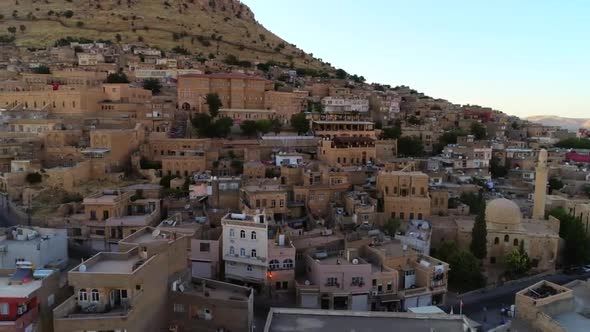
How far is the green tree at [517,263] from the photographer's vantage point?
23531 millimetres

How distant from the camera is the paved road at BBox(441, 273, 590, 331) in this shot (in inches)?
768

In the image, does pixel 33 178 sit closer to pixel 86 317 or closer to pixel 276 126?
pixel 86 317

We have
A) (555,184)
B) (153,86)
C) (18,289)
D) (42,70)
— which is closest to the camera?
(18,289)

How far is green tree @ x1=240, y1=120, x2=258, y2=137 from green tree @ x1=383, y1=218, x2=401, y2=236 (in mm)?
16017

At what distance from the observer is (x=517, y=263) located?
77.2ft

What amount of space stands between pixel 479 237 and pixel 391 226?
13.2 feet

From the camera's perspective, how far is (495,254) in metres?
25.0

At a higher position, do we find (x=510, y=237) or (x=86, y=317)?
(x=86, y=317)

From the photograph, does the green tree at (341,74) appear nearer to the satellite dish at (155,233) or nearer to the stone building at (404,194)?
the stone building at (404,194)

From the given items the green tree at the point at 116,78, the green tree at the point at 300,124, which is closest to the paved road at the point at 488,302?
the green tree at the point at 300,124

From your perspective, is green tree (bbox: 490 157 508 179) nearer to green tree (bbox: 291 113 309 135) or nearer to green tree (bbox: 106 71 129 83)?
green tree (bbox: 291 113 309 135)

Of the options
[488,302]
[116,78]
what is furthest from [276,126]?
[488,302]

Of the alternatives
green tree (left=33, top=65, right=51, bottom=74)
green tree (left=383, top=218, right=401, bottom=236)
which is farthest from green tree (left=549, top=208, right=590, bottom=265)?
green tree (left=33, top=65, right=51, bottom=74)

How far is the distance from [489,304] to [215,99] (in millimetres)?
25959
